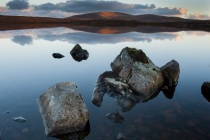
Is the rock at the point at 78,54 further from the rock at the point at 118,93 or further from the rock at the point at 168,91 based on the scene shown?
the rock at the point at 168,91

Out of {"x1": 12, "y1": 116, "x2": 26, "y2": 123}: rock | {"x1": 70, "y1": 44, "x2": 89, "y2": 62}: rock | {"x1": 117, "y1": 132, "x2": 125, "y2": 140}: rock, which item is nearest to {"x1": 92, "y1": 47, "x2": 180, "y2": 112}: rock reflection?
{"x1": 117, "y1": 132, "x2": 125, "y2": 140}: rock

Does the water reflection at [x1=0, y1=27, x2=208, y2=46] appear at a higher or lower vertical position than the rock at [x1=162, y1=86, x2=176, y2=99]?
lower

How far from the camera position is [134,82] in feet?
58.9

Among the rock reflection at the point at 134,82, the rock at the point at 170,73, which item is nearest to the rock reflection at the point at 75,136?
the rock reflection at the point at 134,82

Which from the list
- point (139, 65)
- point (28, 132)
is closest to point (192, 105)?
point (139, 65)

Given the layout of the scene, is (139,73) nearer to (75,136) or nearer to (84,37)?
(75,136)

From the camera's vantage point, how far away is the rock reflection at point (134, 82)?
1744cm

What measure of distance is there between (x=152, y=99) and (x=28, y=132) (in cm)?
888

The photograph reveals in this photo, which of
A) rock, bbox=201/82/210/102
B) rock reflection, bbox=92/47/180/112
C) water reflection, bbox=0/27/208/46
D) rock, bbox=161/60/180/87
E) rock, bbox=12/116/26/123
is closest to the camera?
rock, bbox=12/116/26/123

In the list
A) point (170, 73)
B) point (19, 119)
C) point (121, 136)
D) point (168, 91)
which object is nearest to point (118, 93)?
point (168, 91)

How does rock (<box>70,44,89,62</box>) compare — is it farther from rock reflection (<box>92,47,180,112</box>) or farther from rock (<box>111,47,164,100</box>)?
rock (<box>111,47,164,100</box>)

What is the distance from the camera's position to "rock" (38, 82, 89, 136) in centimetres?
1238

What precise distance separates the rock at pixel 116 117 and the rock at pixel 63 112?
219 cm

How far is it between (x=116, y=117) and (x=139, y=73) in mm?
4472
